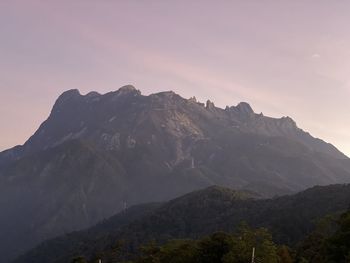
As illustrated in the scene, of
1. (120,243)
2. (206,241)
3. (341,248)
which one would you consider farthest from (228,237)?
(120,243)

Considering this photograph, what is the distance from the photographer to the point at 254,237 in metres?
76.6

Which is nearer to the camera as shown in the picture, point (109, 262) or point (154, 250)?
point (154, 250)

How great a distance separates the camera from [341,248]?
73.9 meters

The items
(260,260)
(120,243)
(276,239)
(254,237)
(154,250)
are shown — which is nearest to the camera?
(260,260)

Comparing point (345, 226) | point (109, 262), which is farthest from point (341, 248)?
point (109, 262)

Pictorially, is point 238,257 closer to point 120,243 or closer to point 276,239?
point 120,243

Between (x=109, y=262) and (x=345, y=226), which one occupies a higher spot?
(x=345, y=226)

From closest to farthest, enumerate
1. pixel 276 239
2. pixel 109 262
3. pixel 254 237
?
1. pixel 254 237
2. pixel 109 262
3. pixel 276 239

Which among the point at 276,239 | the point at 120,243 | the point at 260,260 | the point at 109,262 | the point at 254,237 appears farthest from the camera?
the point at 276,239

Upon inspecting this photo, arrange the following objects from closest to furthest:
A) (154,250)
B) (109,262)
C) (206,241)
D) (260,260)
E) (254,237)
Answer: (260,260)
(254,237)
(206,241)
(154,250)
(109,262)

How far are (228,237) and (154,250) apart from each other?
18.9 meters

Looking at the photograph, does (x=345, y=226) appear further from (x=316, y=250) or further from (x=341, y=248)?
(x=316, y=250)

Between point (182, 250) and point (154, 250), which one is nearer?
point (182, 250)

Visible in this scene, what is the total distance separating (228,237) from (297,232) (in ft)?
384
